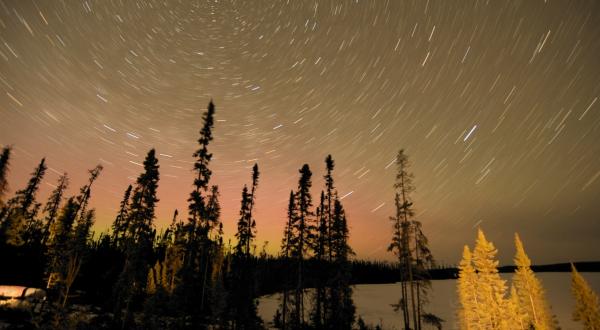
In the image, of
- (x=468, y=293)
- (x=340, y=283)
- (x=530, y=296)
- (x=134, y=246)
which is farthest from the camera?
(x=468, y=293)

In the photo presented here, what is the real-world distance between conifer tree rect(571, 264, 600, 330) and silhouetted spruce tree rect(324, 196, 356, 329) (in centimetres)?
2215

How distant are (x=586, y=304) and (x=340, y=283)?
25590 millimetres

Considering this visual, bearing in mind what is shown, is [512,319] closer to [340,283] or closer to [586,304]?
[586,304]

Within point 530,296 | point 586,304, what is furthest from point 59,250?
point 586,304

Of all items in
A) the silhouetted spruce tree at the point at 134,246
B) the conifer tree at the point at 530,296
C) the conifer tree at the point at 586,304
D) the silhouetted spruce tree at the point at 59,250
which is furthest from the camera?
the conifer tree at the point at 530,296

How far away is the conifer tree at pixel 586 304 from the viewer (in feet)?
101

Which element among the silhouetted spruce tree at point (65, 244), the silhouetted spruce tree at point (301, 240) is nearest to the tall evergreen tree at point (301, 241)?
the silhouetted spruce tree at point (301, 240)

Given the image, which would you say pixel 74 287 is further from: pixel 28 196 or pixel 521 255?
pixel 521 255

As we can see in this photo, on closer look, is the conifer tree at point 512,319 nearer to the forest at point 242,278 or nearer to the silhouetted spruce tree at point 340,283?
the forest at point 242,278

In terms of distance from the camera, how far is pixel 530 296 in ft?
115

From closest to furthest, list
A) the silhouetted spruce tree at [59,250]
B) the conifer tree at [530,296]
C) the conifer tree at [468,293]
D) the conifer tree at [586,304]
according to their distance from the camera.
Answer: the silhouetted spruce tree at [59,250] → the conifer tree at [586,304] → the conifer tree at [530,296] → the conifer tree at [468,293]

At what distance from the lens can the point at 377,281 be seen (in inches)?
6225

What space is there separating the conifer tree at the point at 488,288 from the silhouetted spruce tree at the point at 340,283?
47.8 feet

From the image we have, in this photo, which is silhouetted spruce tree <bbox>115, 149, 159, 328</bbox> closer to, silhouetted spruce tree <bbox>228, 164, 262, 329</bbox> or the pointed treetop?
silhouetted spruce tree <bbox>228, 164, 262, 329</bbox>
